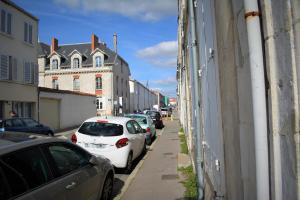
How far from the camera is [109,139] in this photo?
952cm

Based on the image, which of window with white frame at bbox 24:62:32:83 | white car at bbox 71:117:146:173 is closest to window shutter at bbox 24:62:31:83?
window with white frame at bbox 24:62:32:83

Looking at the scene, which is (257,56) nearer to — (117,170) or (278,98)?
(278,98)

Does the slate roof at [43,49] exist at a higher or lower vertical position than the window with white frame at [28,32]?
higher

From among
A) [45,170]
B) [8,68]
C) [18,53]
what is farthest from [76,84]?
[45,170]

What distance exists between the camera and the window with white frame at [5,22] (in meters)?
23.4

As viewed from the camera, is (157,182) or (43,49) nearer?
(157,182)

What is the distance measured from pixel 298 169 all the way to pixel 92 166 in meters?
4.53

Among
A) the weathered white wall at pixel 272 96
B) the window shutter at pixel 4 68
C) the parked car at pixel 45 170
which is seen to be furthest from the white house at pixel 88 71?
the weathered white wall at pixel 272 96

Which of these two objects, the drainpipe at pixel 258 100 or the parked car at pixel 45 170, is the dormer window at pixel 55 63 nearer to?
the parked car at pixel 45 170

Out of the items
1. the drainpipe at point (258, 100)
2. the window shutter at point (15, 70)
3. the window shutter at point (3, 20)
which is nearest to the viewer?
the drainpipe at point (258, 100)

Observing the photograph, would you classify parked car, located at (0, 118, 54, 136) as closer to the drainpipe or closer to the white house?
the drainpipe

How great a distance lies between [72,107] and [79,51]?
83.4 ft

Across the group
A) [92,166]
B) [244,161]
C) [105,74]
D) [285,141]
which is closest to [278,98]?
[285,141]

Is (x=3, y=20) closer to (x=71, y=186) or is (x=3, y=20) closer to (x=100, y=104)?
(x=71, y=186)
